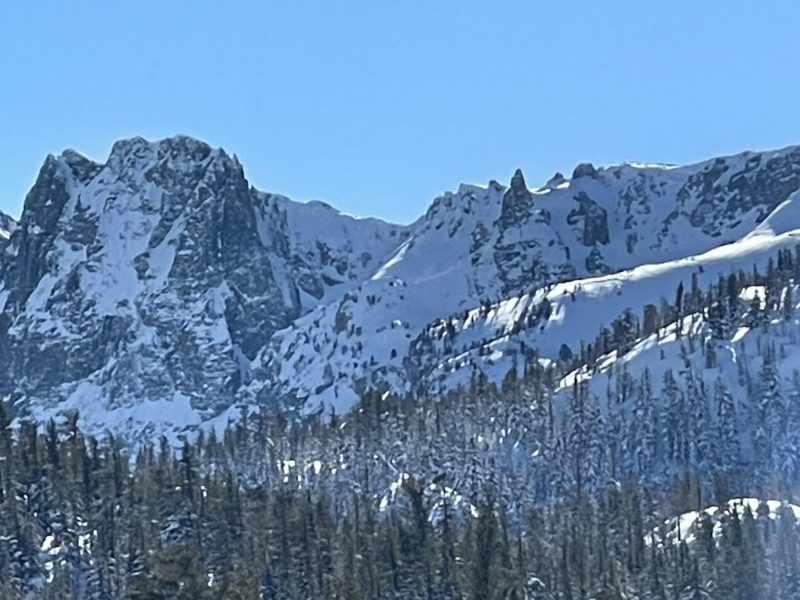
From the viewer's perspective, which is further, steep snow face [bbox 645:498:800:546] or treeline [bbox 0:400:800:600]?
steep snow face [bbox 645:498:800:546]

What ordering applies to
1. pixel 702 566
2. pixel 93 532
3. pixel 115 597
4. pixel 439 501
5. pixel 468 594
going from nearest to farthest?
→ pixel 468 594 < pixel 115 597 < pixel 93 532 < pixel 702 566 < pixel 439 501

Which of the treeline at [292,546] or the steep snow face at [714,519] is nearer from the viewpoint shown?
the treeline at [292,546]

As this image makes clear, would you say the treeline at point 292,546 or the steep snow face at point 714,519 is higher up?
the steep snow face at point 714,519

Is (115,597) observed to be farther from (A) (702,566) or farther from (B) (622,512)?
(B) (622,512)

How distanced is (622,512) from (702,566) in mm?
38542

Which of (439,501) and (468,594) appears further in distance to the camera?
(439,501)

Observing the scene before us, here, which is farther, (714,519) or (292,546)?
(714,519)

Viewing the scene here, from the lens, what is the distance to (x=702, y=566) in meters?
148

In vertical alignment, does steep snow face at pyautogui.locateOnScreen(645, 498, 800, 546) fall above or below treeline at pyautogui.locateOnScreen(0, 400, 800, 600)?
above

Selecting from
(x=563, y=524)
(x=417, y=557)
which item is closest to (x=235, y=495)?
(x=417, y=557)

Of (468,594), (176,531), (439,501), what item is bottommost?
(468,594)

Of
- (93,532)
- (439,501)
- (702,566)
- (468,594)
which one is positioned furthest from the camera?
(439,501)

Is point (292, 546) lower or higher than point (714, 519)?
lower

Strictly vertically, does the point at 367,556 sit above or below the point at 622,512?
below
